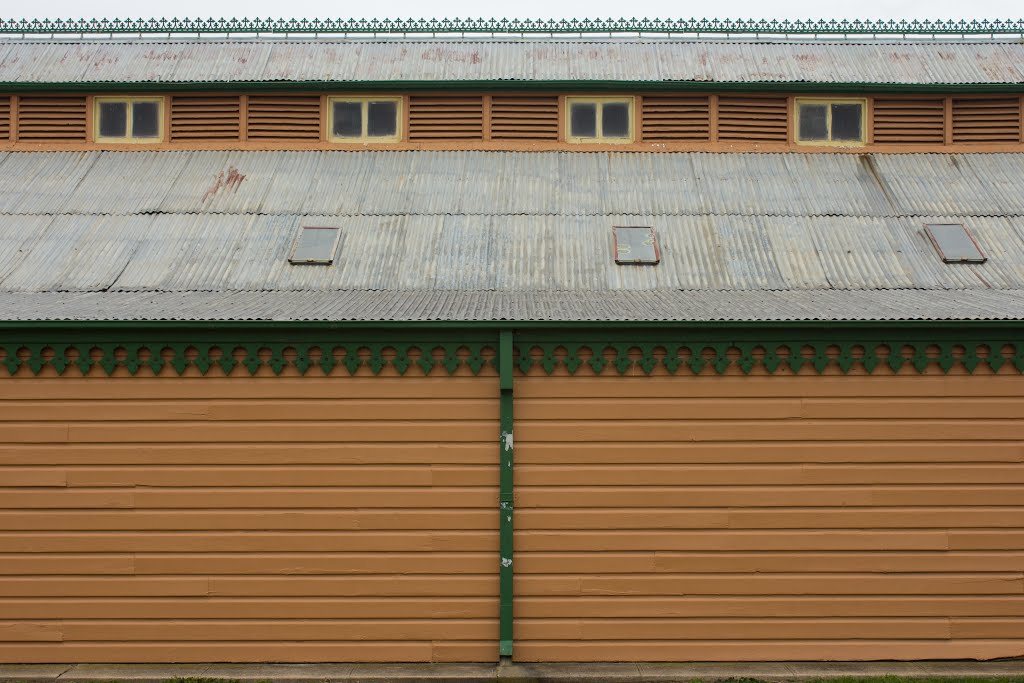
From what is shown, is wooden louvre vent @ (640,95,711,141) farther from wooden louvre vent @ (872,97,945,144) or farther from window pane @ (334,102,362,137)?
window pane @ (334,102,362,137)

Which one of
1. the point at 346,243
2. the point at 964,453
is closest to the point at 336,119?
the point at 346,243

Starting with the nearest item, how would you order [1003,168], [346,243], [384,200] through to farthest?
1. [346,243]
2. [384,200]
3. [1003,168]

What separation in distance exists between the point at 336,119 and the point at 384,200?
112 inches

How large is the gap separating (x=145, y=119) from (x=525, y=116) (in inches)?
258

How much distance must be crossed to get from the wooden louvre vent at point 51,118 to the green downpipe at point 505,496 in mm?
9866

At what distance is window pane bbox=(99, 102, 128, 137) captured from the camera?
45.7 feet

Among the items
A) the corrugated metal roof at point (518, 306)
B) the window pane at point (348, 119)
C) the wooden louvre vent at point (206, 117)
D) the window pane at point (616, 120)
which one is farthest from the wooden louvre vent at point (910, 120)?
the wooden louvre vent at point (206, 117)

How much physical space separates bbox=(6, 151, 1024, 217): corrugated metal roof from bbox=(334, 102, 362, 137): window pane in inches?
29.3

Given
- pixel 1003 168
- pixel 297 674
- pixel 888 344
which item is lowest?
pixel 297 674

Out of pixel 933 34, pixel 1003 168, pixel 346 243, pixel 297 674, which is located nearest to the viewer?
pixel 297 674

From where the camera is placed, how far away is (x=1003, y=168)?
1288 cm

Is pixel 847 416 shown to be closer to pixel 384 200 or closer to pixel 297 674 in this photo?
pixel 297 674

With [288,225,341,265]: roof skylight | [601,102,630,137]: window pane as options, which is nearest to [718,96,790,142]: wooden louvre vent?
[601,102,630,137]: window pane

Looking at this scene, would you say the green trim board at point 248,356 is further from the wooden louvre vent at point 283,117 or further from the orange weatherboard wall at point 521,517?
the wooden louvre vent at point 283,117
